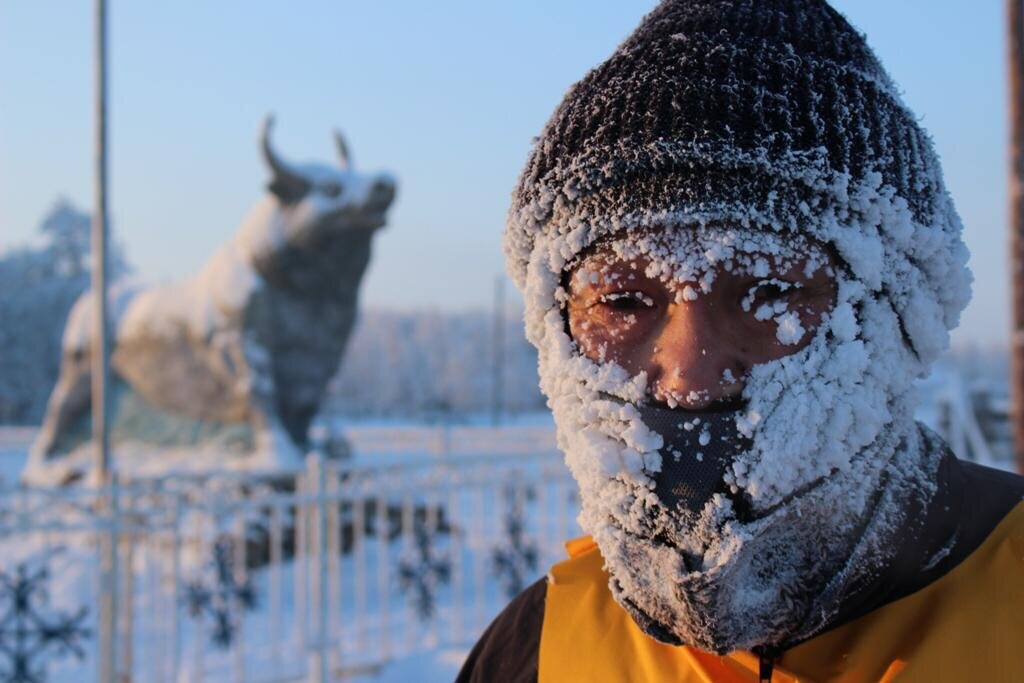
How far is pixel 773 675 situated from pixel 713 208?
0.51 metres

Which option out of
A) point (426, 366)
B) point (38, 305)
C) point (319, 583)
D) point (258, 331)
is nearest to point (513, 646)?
point (319, 583)

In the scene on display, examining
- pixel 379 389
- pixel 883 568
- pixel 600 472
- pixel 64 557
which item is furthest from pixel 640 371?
pixel 379 389

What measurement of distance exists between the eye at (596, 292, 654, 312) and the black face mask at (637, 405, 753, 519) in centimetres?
13

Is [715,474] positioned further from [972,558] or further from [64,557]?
[64,557]

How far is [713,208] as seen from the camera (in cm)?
98

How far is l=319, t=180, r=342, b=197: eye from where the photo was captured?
28.9 feet

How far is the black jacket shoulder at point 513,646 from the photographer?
126 cm

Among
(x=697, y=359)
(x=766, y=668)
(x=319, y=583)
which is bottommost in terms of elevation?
(x=319, y=583)

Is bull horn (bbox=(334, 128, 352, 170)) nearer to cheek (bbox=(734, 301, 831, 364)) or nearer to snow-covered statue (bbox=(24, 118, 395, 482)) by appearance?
snow-covered statue (bbox=(24, 118, 395, 482))

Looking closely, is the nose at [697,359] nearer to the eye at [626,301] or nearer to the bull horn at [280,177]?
the eye at [626,301]

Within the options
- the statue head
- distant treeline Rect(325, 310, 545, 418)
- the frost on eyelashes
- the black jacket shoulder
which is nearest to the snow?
the frost on eyelashes

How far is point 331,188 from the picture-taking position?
28.9 ft

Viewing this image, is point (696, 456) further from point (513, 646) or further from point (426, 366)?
point (426, 366)

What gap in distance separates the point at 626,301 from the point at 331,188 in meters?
8.11
